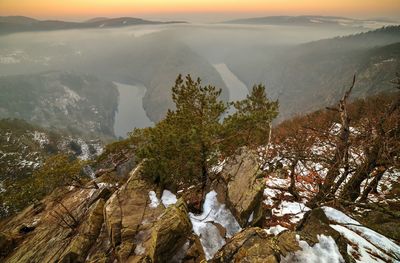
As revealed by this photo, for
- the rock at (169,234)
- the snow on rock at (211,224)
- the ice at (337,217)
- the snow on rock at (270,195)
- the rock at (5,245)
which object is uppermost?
the ice at (337,217)

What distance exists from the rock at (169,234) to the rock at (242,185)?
3.22m

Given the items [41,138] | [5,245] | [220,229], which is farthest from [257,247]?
[41,138]

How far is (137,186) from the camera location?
55.8ft

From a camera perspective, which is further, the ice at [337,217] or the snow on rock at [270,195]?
the snow on rock at [270,195]

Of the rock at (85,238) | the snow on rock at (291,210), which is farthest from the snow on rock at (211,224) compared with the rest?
the rock at (85,238)

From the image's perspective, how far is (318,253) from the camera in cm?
923

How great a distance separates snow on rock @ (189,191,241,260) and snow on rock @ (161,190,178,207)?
184cm

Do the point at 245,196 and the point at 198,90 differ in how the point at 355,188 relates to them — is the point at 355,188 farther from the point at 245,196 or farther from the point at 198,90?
the point at 198,90

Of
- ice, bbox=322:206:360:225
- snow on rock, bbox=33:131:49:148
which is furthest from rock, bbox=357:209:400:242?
snow on rock, bbox=33:131:49:148

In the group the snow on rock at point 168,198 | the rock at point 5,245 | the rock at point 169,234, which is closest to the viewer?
the rock at point 169,234

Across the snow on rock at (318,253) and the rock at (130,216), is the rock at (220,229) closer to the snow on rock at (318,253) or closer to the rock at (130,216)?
the rock at (130,216)

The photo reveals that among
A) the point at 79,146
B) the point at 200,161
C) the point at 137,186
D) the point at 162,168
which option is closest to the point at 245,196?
the point at 200,161

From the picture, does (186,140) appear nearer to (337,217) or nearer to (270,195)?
(270,195)

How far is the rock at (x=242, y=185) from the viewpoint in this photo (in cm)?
1478
